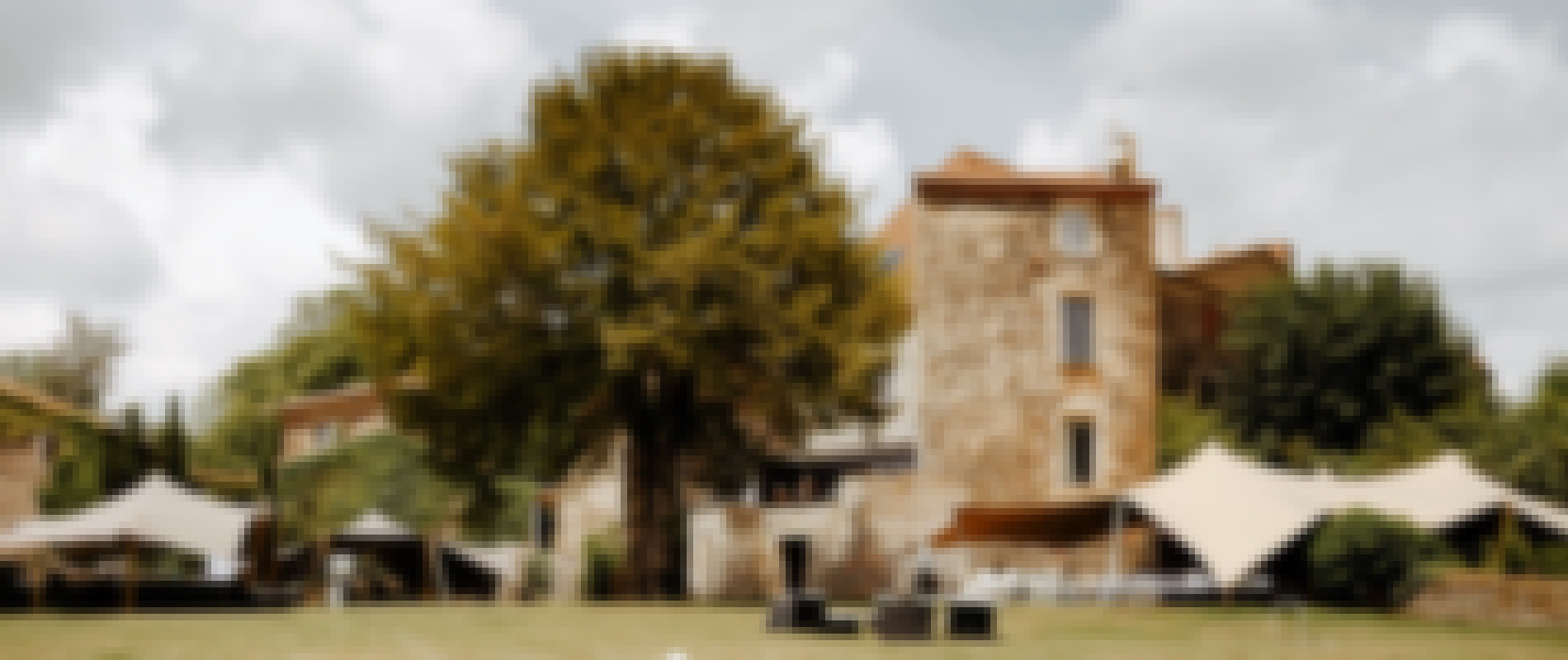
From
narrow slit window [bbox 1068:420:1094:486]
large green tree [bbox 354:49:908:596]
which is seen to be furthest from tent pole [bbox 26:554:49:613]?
narrow slit window [bbox 1068:420:1094:486]

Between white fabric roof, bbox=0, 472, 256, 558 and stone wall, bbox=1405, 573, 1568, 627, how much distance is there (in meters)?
21.8

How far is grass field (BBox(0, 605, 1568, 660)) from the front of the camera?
16734mm

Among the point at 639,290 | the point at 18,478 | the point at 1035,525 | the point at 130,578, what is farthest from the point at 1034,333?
the point at 18,478

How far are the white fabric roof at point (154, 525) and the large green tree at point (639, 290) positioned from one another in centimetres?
437

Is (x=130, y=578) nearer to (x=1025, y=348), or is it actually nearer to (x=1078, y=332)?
(x=1025, y=348)

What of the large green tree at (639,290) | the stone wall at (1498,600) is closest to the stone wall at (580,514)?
the large green tree at (639,290)

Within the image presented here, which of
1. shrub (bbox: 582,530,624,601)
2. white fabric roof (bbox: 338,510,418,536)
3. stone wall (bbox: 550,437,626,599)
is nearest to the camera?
white fabric roof (bbox: 338,510,418,536)

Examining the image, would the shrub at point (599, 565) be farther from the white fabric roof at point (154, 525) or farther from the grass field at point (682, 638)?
the grass field at point (682, 638)

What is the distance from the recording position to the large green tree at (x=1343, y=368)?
4450 cm

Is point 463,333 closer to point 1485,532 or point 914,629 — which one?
point 914,629

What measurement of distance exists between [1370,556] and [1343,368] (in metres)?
16.3

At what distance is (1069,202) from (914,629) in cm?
2298

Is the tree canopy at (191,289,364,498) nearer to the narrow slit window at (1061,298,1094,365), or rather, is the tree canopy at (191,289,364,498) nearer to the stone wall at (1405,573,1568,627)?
the narrow slit window at (1061,298,1094,365)

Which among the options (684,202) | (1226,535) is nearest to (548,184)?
(684,202)
